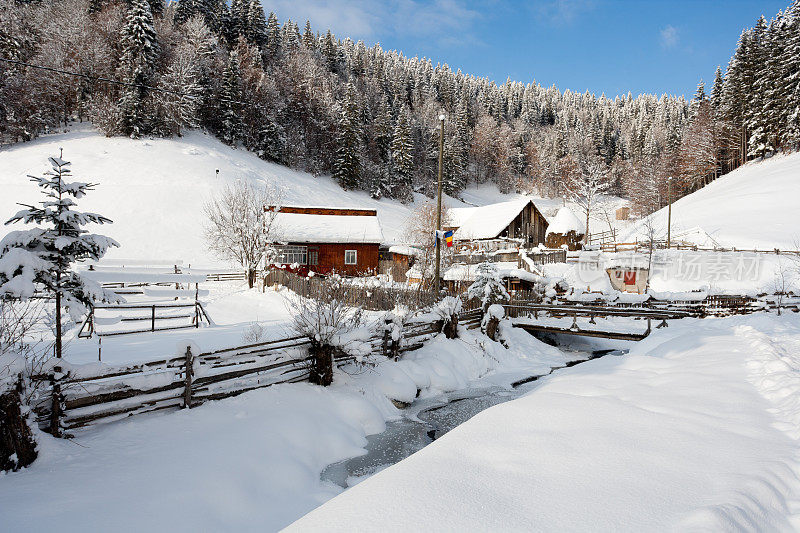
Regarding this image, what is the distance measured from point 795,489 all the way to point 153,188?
157ft

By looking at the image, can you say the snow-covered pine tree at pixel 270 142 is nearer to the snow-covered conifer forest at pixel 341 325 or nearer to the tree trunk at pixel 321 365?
the snow-covered conifer forest at pixel 341 325

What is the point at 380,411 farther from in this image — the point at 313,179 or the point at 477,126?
the point at 477,126

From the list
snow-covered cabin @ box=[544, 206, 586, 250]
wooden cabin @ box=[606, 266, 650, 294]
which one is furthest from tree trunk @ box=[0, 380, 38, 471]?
snow-covered cabin @ box=[544, 206, 586, 250]

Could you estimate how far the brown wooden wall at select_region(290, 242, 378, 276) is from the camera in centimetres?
3397

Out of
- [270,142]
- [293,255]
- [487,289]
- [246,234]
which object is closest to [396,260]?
[293,255]

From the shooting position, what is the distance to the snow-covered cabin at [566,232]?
43.3m

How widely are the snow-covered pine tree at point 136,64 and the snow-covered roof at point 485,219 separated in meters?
39.0

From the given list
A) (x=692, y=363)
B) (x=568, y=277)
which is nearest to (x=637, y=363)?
(x=692, y=363)

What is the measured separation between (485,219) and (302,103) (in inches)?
1498

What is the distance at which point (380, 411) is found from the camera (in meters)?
9.67

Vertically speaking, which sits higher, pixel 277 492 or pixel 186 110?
pixel 186 110

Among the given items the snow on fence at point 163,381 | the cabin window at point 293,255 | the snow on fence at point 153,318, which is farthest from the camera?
the cabin window at point 293,255

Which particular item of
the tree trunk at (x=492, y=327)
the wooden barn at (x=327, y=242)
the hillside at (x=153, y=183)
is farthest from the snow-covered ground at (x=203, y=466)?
the hillside at (x=153, y=183)

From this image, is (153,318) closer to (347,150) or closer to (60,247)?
(60,247)
